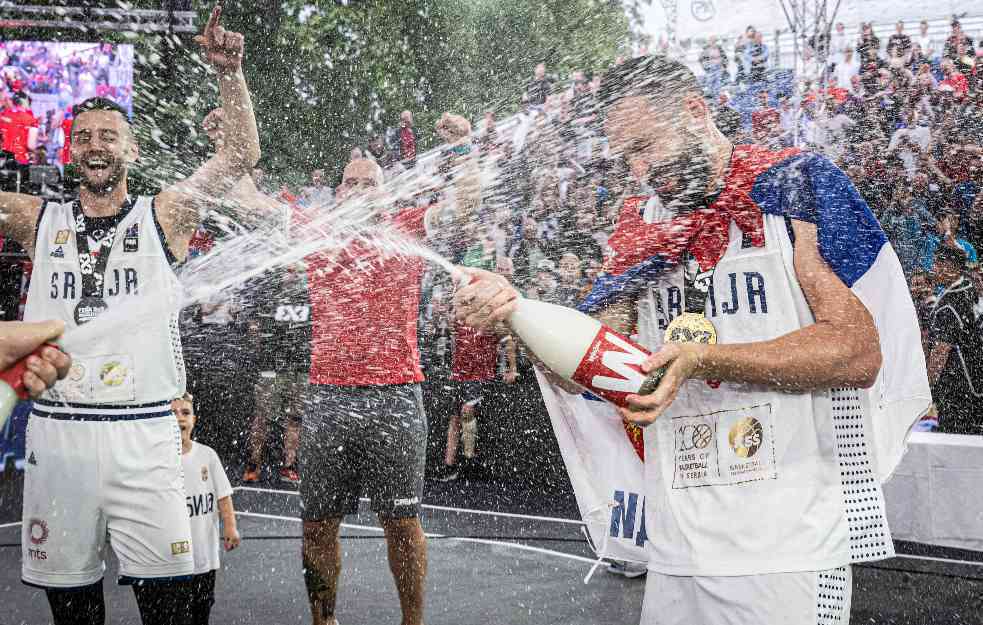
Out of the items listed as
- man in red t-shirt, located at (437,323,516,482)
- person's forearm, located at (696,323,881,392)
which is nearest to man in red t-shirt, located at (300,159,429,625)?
person's forearm, located at (696,323,881,392)

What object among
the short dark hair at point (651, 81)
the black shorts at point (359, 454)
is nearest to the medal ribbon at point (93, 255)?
the black shorts at point (359, 454)

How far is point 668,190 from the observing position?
2.18m

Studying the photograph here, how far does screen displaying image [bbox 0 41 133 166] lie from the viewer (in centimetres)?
1152

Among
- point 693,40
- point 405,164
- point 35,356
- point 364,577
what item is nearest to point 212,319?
point 405,164

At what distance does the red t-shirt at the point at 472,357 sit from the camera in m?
8.70

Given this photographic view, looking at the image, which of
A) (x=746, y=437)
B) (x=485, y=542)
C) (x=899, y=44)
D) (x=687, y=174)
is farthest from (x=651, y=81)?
(x=899, y=44)

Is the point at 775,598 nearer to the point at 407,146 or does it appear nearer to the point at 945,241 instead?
the point at 945,241

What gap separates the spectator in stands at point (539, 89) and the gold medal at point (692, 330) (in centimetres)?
1086

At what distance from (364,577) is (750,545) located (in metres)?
4.12

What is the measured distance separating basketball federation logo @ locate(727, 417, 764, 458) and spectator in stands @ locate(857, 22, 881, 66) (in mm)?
9535

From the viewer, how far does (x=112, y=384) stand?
356cm

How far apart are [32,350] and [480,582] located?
4030 mm

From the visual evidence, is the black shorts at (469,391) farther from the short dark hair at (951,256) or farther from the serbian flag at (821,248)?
the serbian flag at (821,248)

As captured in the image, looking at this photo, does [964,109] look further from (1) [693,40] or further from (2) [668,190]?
(2) [668,190]
